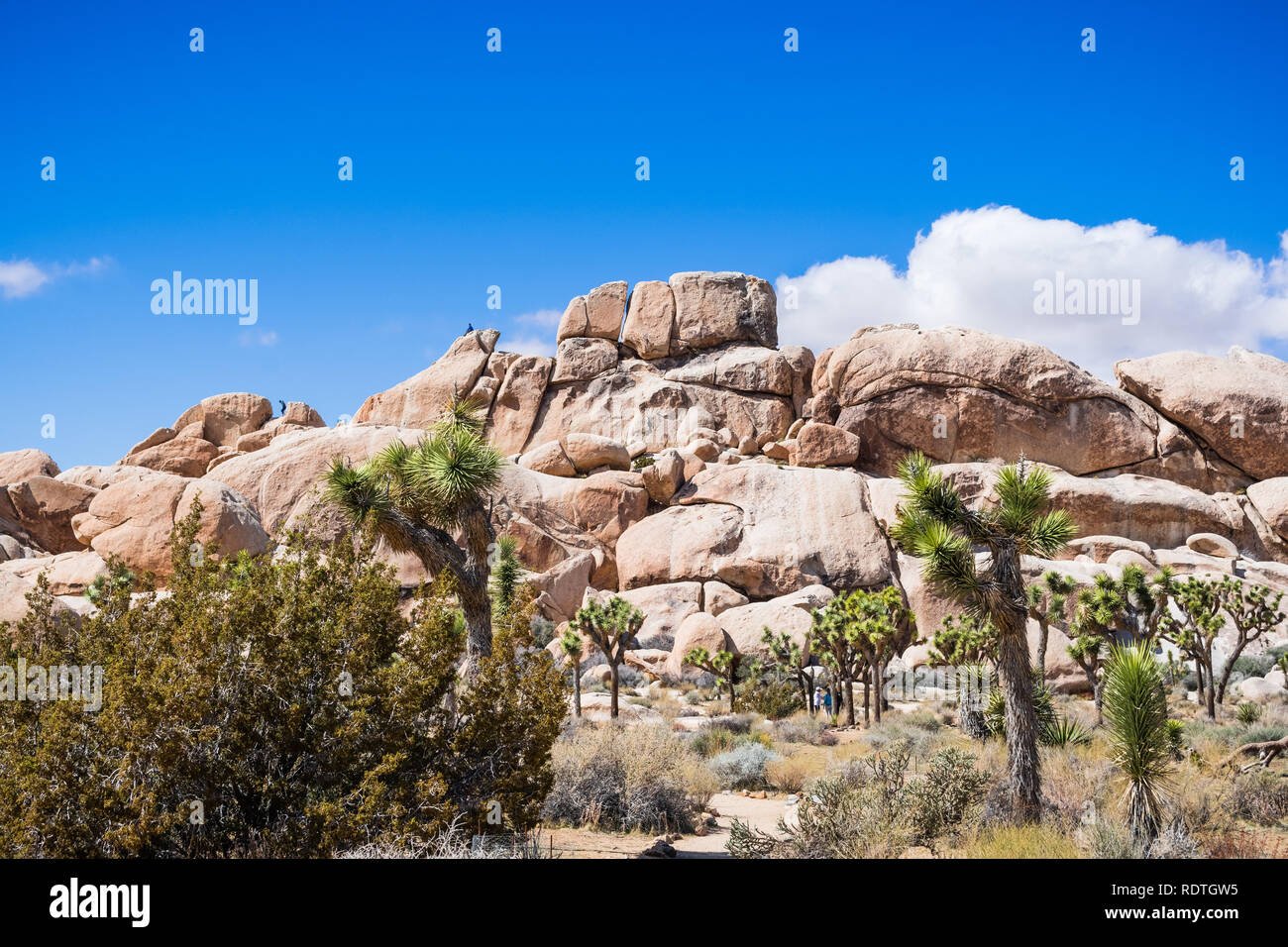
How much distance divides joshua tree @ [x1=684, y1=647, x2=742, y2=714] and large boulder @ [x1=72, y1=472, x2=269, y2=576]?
16957 mm

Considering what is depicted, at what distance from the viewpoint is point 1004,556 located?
422 inches

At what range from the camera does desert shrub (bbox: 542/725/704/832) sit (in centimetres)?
1142

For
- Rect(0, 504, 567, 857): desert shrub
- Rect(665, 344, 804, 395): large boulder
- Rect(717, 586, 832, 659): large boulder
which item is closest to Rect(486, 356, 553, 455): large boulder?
Rect(665, 344, 804, 395): large boulder

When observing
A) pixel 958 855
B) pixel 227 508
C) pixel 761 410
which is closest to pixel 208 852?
pixel 958 855

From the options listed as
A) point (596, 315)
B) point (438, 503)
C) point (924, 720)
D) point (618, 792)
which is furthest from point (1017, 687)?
point (596, 315)

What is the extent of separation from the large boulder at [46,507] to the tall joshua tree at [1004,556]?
1579 inches

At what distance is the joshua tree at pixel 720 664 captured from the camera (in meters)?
28.0

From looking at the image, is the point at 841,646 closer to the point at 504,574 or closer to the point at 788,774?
the point at 788,774

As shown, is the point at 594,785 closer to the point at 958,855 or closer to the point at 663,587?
the point at 958,855

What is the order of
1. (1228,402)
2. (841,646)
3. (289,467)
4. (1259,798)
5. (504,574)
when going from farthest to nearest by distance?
1. (1228,402)
2. (289,467)
3. (841,646)
4. (504,574)
5. (1259,798)

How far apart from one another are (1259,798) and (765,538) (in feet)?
90.4

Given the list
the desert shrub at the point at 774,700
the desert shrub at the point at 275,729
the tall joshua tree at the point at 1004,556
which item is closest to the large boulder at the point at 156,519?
the desert shrub at the point at 774,700

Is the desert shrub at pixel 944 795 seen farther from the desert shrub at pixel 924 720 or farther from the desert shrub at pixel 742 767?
the desert shrub at pixel 924 720
